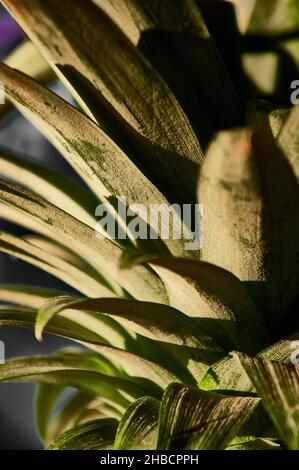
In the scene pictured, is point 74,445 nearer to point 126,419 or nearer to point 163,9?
point 126,419

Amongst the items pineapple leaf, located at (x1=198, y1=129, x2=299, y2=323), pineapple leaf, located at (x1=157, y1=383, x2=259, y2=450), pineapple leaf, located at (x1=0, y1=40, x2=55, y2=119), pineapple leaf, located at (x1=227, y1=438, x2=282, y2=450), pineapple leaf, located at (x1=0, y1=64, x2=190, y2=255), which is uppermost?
pineapple leaf, located at (x1=0, y1=40, x2=55, y2=119)

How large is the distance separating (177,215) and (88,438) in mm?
274

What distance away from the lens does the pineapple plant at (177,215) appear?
1.52 ft

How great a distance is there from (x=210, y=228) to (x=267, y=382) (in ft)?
0.50

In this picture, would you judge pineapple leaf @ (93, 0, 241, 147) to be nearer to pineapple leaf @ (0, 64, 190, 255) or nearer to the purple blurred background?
pineapple leaf @ (0, 64, 190, 255)

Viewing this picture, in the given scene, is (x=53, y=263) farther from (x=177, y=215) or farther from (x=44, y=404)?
(x=44, y=404)

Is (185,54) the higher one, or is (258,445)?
(185,54)

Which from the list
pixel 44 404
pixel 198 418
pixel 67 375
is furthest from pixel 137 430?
pixel 44 404

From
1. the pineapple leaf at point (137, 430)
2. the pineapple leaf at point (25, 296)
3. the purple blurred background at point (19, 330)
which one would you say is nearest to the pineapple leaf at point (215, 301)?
the pineapple leaf at point (137, 430)

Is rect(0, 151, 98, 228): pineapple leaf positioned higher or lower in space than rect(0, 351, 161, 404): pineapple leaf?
higher

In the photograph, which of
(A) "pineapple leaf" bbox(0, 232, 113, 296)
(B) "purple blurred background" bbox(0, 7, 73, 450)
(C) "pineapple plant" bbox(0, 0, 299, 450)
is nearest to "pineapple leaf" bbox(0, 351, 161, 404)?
(C) "pineapple plant" bbox(0, 0, 299, 450)

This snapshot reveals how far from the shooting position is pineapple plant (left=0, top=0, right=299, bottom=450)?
463 mm

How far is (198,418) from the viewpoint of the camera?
476 mm

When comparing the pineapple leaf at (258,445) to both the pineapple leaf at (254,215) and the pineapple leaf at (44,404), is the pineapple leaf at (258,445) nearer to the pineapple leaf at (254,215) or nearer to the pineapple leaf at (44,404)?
the pineapple leaf at (254,215)
